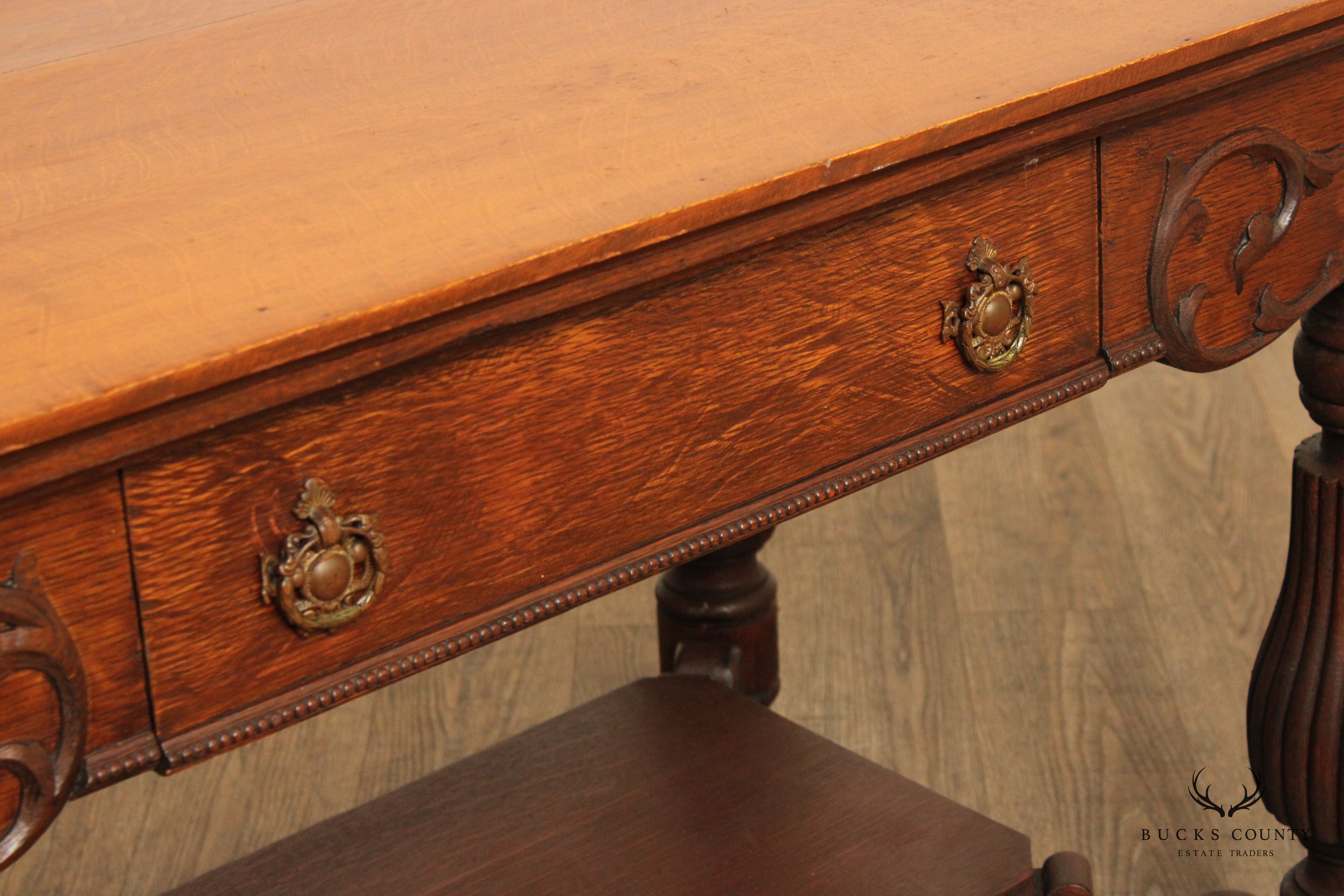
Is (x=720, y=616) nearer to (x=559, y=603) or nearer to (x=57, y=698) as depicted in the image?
(x=559, y=603)

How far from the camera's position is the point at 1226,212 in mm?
907

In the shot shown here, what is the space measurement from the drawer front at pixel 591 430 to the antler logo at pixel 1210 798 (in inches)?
34.8

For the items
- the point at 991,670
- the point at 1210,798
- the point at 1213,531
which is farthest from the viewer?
the point at 1213,531

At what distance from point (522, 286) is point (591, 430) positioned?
0.33 feet

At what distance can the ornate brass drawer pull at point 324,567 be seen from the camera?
0.62 meters

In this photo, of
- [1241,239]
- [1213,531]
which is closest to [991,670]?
[1213,531]

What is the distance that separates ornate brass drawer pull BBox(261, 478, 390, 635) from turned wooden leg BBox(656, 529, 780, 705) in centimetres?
81

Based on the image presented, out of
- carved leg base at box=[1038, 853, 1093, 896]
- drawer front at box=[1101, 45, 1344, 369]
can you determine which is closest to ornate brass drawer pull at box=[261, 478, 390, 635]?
drawer front at box=[1101, 45, 1344, 369]

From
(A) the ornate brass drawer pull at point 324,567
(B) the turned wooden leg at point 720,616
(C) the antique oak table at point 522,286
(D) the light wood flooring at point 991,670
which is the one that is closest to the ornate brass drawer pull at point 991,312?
(C) the antique oak table at point 522,286

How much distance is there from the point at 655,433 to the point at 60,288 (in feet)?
0.81

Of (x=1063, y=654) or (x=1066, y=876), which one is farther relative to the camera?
(x=1063, y=654)

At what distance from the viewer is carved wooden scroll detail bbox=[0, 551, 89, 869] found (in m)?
0.55

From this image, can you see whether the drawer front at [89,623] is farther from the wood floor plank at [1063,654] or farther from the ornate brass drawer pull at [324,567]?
the wood floor plank at [1063,654]

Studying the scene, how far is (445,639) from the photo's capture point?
2.22ft
